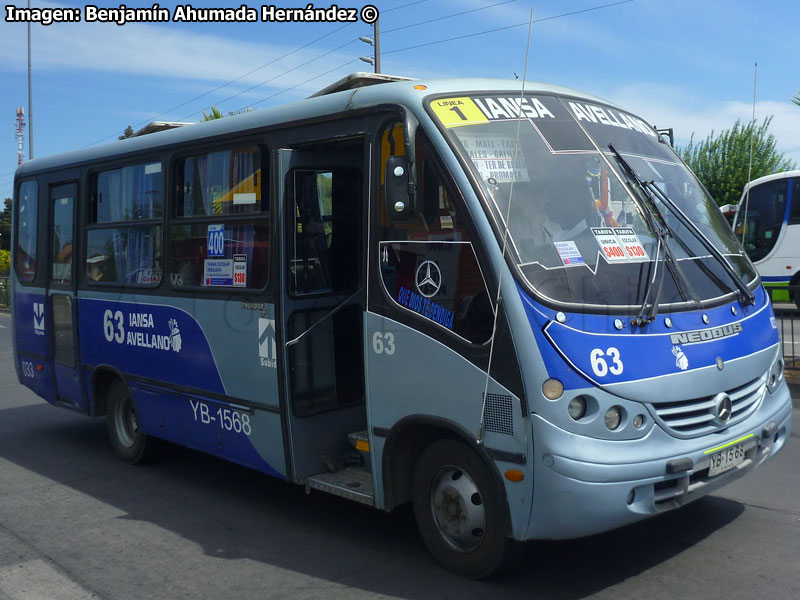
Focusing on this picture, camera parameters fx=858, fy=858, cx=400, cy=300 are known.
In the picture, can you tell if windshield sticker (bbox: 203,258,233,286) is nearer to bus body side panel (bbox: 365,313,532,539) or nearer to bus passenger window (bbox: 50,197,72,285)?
bus body side panel (bbox: 365,313,532,539)

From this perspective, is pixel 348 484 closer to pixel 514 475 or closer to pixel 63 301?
pixel 514 475

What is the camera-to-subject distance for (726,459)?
14.6ft

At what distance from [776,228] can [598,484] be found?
18536 mm

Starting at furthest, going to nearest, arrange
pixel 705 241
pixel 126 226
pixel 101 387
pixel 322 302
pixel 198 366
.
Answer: pixel 101 387 → pixel 126 226 → pixel 198 366 → pixel 322 302 → pixel 705 241

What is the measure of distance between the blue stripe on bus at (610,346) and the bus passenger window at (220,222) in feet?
7.66

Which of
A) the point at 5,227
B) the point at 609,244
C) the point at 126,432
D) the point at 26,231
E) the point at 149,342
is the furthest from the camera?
the point at 5,227

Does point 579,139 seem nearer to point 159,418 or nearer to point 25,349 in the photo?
point 159,418

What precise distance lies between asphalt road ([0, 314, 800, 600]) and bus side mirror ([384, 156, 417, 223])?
1.99 meters

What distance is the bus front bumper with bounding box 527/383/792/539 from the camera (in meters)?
3.99

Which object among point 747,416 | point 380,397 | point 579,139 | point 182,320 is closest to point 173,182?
point 182,320

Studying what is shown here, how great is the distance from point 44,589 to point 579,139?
393 centimetres

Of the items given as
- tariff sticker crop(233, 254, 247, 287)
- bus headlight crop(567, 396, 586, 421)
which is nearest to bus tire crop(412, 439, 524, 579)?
bus headlight crop(567, 396, 586, 421)

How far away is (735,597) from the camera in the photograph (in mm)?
4227

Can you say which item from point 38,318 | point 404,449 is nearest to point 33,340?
point 38,318
